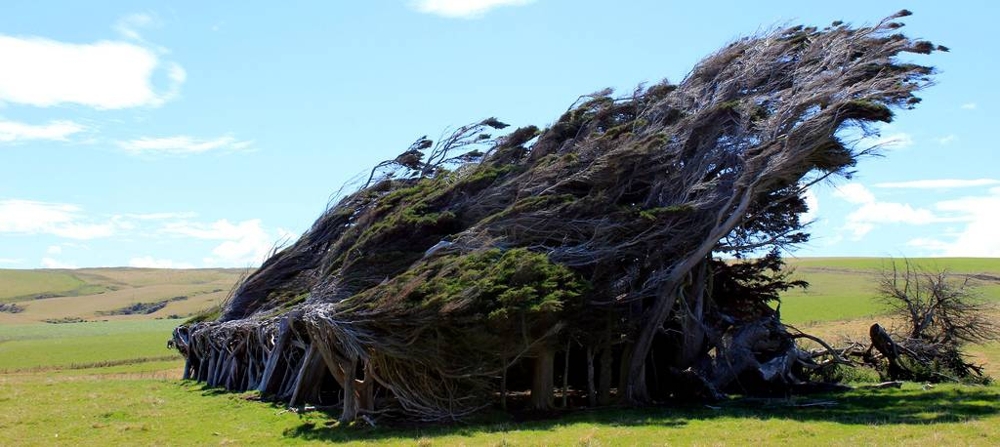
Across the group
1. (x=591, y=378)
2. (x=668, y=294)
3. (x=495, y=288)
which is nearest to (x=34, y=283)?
(x=591, y=378)

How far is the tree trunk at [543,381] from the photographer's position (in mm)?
20469

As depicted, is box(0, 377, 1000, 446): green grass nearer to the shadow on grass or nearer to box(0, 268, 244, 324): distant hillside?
the shadow on grass

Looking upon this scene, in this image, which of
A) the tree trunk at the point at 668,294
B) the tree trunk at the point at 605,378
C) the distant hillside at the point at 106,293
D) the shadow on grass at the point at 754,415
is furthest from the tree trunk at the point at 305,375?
the distant hillside at the point at 106,293

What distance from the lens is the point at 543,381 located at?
813 inches

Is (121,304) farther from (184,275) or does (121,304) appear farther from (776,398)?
(776,398)

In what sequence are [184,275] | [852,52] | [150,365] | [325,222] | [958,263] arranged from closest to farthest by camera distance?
[852,52] < [325,222] < [150,365] < [958,263] < [184,275]

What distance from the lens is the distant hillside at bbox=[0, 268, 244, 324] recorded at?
114 meters

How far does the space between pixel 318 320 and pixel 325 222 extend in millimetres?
10389

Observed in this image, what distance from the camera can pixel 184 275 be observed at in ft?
608

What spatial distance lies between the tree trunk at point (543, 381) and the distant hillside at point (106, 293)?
66.4m

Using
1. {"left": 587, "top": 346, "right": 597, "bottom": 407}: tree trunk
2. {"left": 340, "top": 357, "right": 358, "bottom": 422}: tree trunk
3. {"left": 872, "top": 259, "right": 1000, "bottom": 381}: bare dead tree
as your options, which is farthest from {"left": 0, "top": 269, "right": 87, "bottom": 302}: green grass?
{"left": 872, "top": 259, "right": 1000, "bottom": 381}: bare dead tree

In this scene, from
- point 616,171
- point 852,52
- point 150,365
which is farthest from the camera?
point 150,365

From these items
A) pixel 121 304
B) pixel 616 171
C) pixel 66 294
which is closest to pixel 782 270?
pixel 616 171

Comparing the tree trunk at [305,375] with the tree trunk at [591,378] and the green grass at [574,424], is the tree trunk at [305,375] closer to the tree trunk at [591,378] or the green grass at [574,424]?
the green grass at [574,424]
